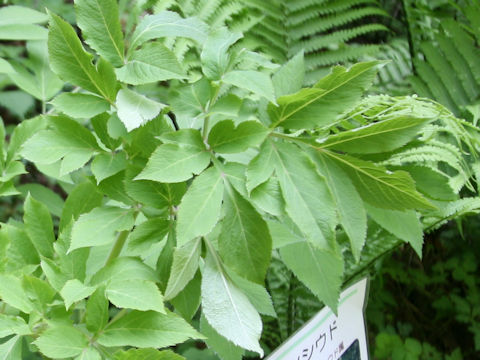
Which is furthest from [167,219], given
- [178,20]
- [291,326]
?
[291,326]

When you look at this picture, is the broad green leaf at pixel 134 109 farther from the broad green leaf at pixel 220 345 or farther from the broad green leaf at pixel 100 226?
the broad green leaf at pixel 220 345

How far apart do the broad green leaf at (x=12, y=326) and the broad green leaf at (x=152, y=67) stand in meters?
0.22

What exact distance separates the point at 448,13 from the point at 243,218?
1.23 meters

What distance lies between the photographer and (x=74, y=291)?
407mm

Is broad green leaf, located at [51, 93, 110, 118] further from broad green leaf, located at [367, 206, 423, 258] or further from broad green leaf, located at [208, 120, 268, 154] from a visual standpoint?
broad green leaf, located at [367, 206, 423, 258]

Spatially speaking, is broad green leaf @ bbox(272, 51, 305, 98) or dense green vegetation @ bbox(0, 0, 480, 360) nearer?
dense green vegetation @ bbox(0, 0, 480, 360)

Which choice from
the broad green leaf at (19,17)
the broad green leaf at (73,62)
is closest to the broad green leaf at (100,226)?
the broad green leaf at (73,62)

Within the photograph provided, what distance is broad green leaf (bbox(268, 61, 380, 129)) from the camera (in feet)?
1.37

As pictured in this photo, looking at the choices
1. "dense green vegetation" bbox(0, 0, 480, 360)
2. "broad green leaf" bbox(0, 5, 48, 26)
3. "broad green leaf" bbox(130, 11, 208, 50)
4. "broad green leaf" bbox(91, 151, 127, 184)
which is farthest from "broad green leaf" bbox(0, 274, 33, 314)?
"broad green leaf" bbox(0, 5, 48, 26)

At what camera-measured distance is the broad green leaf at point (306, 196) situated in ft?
1.29

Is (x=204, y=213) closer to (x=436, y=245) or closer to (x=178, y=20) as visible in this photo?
(x=178, y=20)

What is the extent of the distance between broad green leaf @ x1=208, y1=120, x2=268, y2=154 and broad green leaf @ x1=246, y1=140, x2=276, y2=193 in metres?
0.01

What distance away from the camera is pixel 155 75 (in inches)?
16.6

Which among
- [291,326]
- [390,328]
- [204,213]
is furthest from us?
[390,328]
